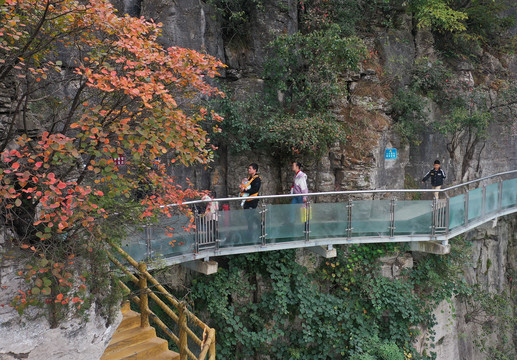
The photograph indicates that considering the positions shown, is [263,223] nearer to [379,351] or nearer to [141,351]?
[141,351]

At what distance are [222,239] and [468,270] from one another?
986cm

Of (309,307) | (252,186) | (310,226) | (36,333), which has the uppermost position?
(252,186)

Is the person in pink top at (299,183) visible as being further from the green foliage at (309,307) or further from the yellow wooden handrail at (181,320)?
the yellow wooden handrail at (181,320)

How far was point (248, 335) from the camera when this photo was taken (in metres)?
9.80

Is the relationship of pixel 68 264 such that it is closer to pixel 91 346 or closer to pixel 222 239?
pixel 91 346

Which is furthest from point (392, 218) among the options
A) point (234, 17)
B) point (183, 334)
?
point (234, 17)

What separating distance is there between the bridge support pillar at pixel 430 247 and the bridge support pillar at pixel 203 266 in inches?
213

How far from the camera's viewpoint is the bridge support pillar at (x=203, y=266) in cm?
899

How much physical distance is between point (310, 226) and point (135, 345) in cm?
462

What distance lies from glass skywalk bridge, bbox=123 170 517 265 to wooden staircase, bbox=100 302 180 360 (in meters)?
1.35

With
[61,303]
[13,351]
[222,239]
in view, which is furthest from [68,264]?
[222,239]

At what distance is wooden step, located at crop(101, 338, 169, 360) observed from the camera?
5.95 meters

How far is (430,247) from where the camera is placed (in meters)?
11.0

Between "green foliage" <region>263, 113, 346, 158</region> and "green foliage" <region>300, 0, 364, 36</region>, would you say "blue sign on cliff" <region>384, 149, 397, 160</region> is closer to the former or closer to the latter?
"green foliage" <region>263, 113, 346, 158</region>
